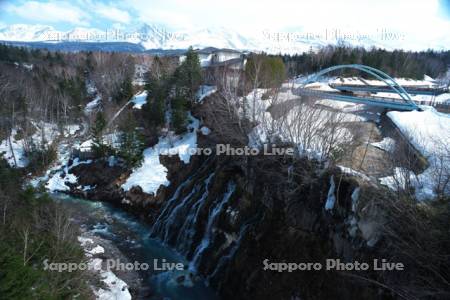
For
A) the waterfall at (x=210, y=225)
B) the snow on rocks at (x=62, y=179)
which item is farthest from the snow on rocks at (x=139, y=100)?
the waterfall at (x=210, y=225)

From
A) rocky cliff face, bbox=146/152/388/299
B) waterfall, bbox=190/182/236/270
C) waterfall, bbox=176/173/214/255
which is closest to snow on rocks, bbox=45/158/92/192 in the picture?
rocky cliff face, bbox=146/152/388/299

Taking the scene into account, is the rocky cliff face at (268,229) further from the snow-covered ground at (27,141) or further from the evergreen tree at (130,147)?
the snow-covered ground at (27,141)

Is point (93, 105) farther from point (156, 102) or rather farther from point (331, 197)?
point (331, 197)

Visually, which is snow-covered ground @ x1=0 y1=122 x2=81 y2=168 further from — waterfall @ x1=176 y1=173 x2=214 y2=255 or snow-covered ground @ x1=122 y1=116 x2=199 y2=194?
waterfall @ x1=176 y1=173 x2=214 y2=255

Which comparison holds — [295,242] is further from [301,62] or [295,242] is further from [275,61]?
[301,62]

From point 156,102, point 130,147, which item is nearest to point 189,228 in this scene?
point 130,147

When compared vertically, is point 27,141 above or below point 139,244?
above

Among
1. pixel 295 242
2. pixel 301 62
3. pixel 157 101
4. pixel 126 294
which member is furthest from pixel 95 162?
pixel 301 62
